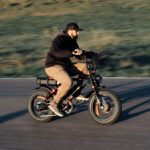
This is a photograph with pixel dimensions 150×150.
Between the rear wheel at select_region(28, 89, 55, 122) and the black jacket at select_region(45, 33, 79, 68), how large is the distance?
598 millimetres

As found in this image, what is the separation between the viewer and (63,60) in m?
10.7

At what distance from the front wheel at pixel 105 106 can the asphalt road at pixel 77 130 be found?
0.13 meters

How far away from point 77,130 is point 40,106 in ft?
3.54

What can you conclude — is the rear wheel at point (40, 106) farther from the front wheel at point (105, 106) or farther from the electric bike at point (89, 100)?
the front wheel at point (105, 106)

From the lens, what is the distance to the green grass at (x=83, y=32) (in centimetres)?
1917

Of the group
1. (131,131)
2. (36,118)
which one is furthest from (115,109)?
(36,118)

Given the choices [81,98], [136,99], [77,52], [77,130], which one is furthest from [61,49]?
[136,99]

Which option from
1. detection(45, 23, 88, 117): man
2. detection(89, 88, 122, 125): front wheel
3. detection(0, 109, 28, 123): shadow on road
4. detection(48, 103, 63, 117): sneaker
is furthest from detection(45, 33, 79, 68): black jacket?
detection(0, 109, 28, 123): shadow on road

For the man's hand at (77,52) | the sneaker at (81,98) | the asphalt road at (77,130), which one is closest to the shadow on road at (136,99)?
the asphalt road at (77,130)

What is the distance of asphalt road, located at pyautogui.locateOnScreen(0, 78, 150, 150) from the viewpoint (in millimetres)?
9195

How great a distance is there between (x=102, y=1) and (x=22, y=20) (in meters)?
8.45

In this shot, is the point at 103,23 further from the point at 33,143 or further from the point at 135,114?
the point at 33,143

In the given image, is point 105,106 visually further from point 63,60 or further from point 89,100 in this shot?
point 63,60

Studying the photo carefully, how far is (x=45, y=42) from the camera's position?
2559cm
